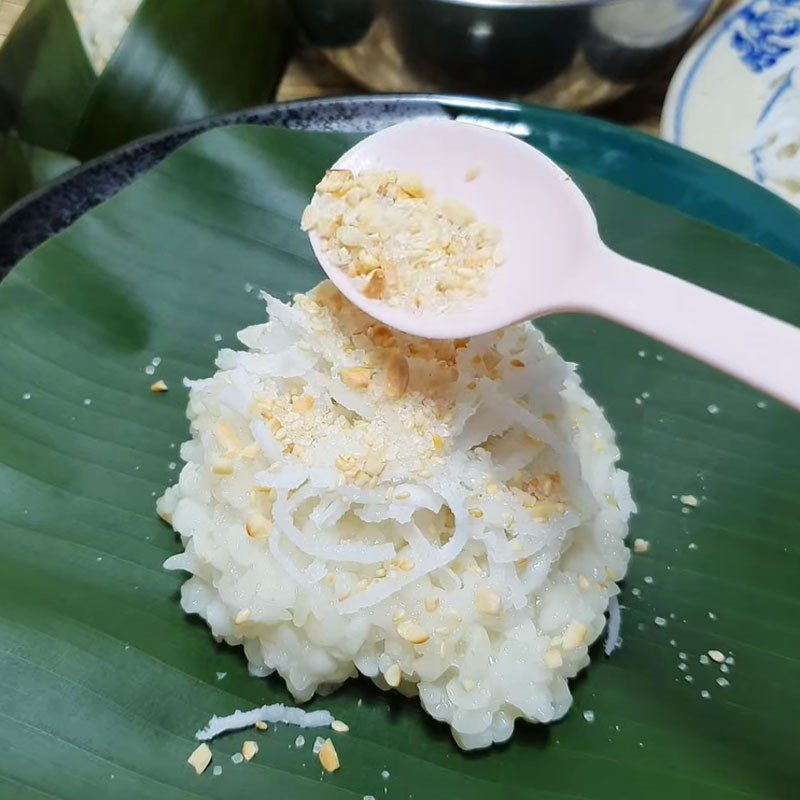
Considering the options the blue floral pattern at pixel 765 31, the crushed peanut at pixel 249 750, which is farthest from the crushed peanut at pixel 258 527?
the blue floral pattern at pixel 765 31

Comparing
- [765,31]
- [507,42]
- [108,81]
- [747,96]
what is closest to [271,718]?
[108,81]

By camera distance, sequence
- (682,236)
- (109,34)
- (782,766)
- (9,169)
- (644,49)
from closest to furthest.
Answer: (782,766)
(682,236)
(9,169)
(109,34)
(644,49)

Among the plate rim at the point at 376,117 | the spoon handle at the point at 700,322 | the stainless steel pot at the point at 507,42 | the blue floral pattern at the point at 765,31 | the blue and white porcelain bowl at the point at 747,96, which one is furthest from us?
the blue floral pattern at the point at 765,31

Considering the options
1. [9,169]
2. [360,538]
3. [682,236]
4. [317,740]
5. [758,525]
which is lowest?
[9,169]

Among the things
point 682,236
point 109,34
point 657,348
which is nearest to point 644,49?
point 682,236

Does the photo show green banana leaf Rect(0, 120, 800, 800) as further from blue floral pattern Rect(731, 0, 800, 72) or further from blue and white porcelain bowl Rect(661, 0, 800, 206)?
blue floral pattern Rect(731, 0, 800, 72)

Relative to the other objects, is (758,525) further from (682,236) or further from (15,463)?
(15,463)

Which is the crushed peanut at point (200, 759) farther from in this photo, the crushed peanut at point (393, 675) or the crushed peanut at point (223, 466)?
the crushed peanut at point (223, 466)
